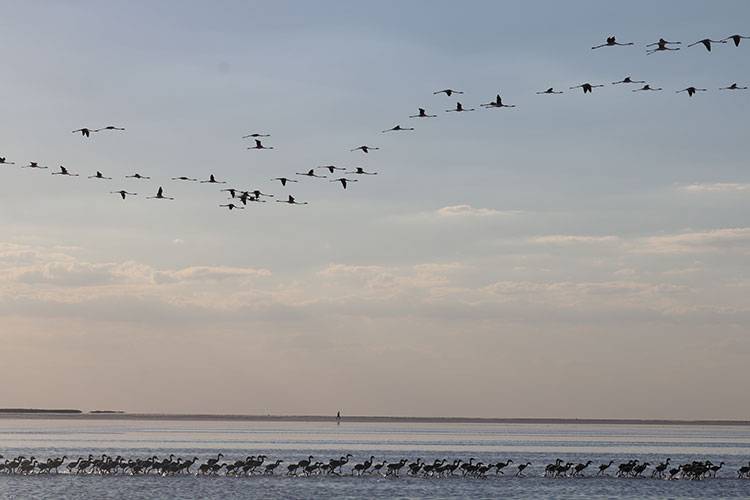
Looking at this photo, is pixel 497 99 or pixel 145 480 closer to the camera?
pixel 497 99

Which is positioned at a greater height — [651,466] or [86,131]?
[86,131]

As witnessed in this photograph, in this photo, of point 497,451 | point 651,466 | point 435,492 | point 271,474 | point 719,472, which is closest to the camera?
point 435,492

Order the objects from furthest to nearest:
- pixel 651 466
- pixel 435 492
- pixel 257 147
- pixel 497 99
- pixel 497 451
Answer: pixel 497 451 < pixel 651 466 < pixel 435 492 < pixel 257 147 < pixel 497 99

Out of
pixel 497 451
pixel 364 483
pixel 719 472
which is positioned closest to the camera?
pixel 364 483

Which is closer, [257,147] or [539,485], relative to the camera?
[257,147]

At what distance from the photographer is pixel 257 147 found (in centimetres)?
4775

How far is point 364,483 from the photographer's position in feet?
194

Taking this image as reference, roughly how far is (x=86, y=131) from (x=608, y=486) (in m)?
30.6

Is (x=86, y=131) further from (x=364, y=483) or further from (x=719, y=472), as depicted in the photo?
(x=719, y=472)

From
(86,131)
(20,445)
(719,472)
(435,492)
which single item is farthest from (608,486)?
(20,445)

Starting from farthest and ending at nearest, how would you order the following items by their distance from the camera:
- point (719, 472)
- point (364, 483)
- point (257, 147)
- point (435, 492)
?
point (719, 472) → point (364, 483) → point (435, 492) → point (257, 147)

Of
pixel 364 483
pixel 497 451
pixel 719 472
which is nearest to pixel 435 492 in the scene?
pixel 364 483

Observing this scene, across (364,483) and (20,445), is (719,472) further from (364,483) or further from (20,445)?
(20,445)

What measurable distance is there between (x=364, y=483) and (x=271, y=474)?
24.2 ft
